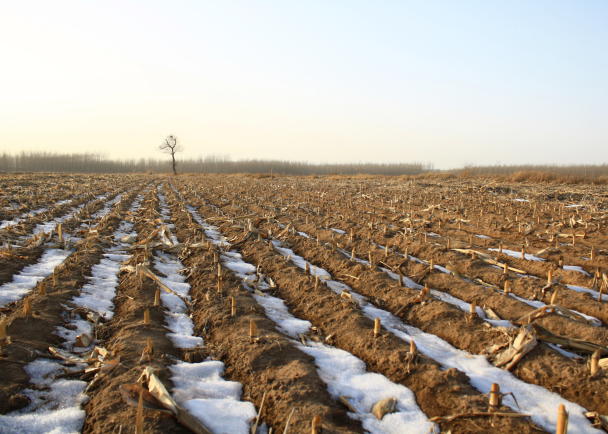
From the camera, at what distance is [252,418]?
2461 mm

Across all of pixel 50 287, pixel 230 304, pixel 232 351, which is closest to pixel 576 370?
pixel 232 351

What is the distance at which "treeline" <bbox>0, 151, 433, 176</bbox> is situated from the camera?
192 feet

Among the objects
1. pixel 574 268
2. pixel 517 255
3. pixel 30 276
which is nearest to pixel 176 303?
pixel 30 276

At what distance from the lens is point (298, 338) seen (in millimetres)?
3727

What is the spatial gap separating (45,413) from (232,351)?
1.41 meters

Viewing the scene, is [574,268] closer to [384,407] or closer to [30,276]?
[384,407]

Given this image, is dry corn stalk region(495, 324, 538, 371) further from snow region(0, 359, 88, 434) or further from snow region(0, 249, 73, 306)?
snow region(0, 249, 73, 306)

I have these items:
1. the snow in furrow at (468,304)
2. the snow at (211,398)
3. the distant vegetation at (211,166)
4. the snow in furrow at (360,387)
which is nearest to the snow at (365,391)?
the snow in furrow at (360,387)

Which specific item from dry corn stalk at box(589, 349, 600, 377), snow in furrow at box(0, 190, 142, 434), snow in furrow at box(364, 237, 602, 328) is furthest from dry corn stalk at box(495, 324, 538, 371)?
snow in furrow at box(0, 190, 142, 434)

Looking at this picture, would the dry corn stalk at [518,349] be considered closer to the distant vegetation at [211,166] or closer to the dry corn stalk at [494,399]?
the dry corn stalk at [494,399]

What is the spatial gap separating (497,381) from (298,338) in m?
1.84

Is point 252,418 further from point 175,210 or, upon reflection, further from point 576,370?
point 175,210

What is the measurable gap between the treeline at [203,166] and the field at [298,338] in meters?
49.4

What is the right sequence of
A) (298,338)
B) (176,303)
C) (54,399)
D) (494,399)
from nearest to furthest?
1. (494,399)
2. (54,399)
3. (298,338)
4. (176,303)
